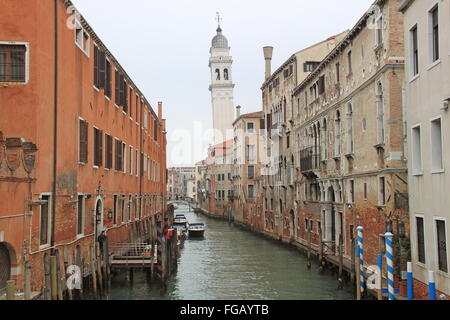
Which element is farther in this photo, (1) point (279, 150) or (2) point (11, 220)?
(1) point (279, 150)

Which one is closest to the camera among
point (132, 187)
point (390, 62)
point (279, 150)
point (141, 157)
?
point (390, 62)

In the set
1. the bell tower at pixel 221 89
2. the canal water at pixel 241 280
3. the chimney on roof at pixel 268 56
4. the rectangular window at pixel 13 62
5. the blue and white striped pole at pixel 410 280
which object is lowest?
the canal water at pixel 241 280

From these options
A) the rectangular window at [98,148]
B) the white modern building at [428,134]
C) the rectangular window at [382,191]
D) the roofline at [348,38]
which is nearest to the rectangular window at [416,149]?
the white modern building at [428,134]

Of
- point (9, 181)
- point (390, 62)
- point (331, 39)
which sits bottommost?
point (9, 181)

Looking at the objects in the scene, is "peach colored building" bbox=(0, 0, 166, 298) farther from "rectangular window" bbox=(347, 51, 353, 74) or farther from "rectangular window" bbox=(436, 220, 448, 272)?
"rectangular window" bbox=(347, 51, 353, 74)

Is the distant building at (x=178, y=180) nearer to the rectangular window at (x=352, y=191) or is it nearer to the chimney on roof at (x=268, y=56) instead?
the chimney on roof at (x=268, y=56)

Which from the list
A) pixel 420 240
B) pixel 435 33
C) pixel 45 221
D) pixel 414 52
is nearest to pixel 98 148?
pixel 45 221

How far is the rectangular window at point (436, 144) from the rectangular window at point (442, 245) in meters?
1.10

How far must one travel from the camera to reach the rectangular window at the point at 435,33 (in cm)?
1013

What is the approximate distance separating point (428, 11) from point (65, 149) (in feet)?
28.8

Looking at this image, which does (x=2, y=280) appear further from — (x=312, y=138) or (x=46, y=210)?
(x=312, y=138)

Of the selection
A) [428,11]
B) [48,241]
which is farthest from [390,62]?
[48,241]

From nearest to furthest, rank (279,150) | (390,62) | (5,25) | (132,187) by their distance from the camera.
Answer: (5,25) → (390,62) → (132,187) → (279,150)

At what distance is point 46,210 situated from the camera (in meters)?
11.8
